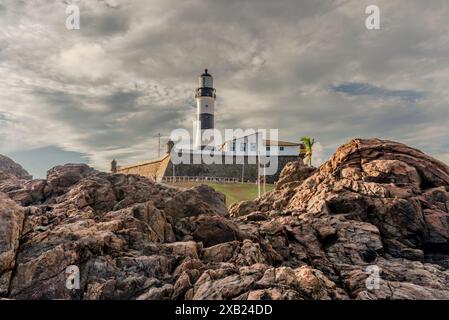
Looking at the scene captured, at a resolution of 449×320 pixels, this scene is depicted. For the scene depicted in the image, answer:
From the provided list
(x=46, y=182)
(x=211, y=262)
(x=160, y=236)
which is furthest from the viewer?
(x=46, y=182)

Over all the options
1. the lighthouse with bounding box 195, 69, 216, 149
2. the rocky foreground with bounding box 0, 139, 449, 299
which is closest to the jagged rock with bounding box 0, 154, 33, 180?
the rocky foreground with bounding box 0, 139, 449, 299

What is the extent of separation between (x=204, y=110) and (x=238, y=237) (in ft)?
221

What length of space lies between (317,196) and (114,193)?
15.9m

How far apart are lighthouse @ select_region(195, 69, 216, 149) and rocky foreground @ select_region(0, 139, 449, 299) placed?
169 ft

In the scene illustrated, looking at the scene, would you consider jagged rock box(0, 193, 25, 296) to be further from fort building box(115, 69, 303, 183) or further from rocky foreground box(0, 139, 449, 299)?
fort building box(115, 69, 303, 183)

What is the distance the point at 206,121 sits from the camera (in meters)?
84.6

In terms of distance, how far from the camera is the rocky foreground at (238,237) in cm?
1323

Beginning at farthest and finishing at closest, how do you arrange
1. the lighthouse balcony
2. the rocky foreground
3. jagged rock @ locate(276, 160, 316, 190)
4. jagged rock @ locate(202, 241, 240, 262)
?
the lighthouse balcony → jagged rock @ locate(276, 160, 316, 190) → jagged rock @ locate(202, 241, 240, 262) → the rocky foreground

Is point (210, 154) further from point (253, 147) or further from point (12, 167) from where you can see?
point (12, 167)

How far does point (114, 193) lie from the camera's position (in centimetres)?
2369

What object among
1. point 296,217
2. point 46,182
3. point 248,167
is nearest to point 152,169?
point 248,167

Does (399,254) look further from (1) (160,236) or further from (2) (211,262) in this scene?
(1) (160,236)

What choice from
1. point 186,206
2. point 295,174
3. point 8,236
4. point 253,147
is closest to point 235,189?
point 253,147

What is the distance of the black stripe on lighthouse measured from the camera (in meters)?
83.8
